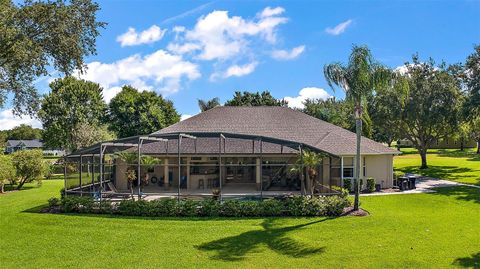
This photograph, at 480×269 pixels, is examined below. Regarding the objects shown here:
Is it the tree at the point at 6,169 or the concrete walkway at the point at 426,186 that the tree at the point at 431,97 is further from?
the tree at the point at 6,169

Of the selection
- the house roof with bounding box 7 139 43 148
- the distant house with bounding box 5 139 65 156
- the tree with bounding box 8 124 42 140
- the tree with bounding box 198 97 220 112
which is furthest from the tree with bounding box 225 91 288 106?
the tree with bounding box 8 124 42 140

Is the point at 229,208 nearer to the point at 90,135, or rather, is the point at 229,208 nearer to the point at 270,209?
the point at 270,209

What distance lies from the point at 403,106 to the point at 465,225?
23.7 m

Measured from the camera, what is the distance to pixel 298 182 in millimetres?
26109

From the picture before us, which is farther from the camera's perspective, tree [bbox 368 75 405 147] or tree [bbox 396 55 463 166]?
tree [bbox 368 75 405 147]

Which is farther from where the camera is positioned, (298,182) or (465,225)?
(298,182)

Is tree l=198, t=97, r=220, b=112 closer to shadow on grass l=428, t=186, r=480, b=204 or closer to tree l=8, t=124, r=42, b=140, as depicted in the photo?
shadow on grass l=428, t=186, r=480, b=204

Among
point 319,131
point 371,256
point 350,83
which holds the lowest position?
point 371,256

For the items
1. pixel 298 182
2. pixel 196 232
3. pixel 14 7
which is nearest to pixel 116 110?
pixel 298 182

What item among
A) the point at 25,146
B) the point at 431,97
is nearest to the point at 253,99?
the point at 431,97

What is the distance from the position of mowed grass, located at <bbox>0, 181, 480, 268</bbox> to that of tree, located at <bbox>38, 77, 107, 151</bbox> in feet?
133

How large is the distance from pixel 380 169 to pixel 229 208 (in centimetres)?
1423

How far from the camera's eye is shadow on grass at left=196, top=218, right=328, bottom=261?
503 inches

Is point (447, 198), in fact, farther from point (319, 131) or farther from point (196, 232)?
point (196, 232)
